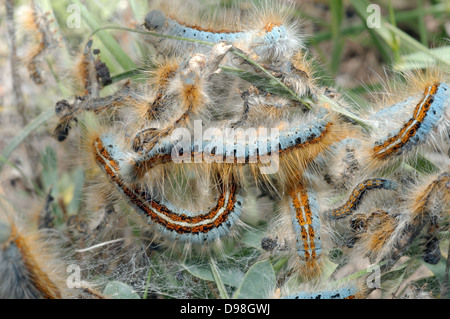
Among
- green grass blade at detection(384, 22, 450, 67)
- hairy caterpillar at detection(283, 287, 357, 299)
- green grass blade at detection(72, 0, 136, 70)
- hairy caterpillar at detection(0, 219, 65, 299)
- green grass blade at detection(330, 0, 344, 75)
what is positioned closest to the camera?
hairy caterpillar at detection(0, 219, 65, 299)

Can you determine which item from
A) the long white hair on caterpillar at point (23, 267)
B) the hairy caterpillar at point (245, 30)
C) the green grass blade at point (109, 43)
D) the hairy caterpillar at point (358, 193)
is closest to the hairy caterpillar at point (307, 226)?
the hairy caterpillar at point (358, 193)

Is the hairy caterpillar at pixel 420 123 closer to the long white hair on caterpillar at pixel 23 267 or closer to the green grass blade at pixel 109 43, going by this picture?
the green grass blade at pixel 109 43

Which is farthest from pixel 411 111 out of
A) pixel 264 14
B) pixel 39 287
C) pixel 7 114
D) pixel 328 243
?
pixel 7 114

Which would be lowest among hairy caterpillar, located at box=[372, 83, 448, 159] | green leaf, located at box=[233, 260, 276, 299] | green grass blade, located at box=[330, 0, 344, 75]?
green leaf, located at box=[233, 260, 276, 299]

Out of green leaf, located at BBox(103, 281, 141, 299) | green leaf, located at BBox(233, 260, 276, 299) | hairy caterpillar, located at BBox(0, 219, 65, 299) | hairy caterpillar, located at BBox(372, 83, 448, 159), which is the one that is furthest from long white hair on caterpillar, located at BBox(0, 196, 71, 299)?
hairy caterpillar, located at BBox(372, 83, 448, 159)

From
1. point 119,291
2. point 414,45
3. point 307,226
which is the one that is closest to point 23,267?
point 119,291

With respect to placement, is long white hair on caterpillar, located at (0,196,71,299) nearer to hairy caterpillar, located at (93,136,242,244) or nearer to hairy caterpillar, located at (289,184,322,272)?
hairy caterpillar, located at (93,136,242,244)
